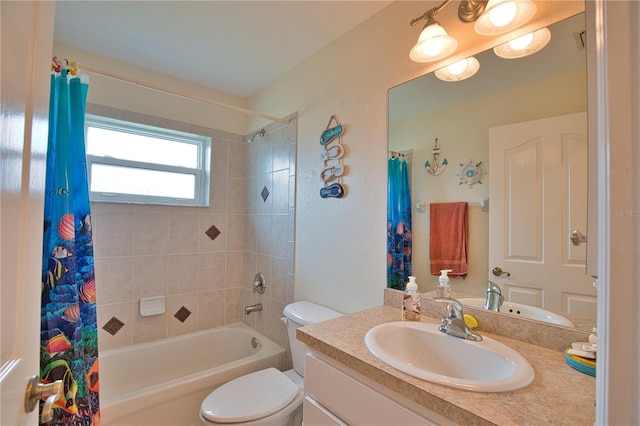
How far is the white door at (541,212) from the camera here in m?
0.90

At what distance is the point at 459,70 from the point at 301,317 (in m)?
1.42

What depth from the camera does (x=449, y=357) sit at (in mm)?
971

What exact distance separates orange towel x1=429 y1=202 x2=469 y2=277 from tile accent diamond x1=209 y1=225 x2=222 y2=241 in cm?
181

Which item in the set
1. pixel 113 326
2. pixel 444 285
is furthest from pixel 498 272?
pixel 113 326

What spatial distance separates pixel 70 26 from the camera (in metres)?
1.66

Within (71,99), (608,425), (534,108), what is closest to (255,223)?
(71,99)

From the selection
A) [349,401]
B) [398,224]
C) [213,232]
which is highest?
[398,224]

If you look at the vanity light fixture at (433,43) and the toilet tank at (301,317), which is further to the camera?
the toilet tank at (301,317)

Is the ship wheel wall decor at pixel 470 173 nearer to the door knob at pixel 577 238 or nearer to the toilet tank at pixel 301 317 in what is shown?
the door knob at pixel 577 238

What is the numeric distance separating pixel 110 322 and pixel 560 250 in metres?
2.57

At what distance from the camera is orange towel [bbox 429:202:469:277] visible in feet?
3.90

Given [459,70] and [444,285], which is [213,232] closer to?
[444,285]

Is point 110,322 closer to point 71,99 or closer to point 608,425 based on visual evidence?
point 71,99

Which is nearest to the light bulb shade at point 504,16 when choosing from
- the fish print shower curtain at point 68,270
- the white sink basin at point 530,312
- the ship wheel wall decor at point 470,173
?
the ship wheel wall decor at point 470,173
